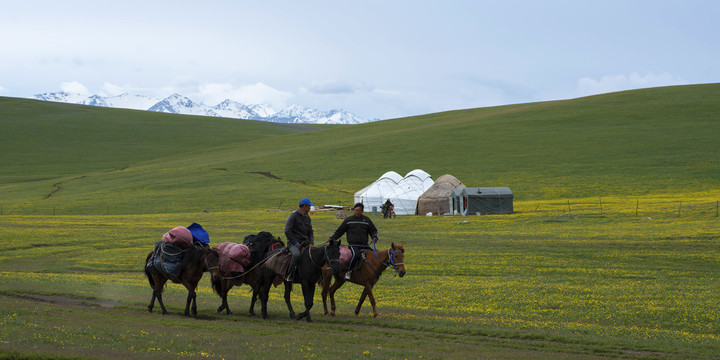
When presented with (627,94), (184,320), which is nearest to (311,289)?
(184,320)

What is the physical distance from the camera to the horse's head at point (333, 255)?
50.8 feet

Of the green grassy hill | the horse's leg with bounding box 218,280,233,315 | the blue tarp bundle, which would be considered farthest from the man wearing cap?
the green grassy hill

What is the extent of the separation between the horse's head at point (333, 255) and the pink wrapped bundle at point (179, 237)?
3552 mm

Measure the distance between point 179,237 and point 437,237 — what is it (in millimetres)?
26626

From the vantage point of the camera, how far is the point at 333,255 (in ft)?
51.0

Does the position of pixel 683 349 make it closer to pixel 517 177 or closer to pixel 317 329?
pixel 317 329

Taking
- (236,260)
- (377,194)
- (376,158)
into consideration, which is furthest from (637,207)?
(376,158)

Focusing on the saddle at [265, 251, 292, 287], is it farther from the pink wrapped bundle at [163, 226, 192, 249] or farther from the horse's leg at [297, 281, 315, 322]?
the pink wrapped bundle at [163, 226, 192, 249]

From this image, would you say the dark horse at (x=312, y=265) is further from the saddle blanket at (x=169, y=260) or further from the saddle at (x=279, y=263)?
the saddle blanket at (x=169, y=260)

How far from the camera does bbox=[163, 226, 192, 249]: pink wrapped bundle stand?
16.3 metres

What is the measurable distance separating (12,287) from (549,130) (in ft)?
319

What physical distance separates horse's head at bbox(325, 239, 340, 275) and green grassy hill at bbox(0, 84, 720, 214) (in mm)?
53485

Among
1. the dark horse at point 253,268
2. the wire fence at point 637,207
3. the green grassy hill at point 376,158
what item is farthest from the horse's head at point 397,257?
the green grassy hill at point 376,158

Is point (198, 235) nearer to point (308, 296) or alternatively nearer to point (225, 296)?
point (225, 296)
